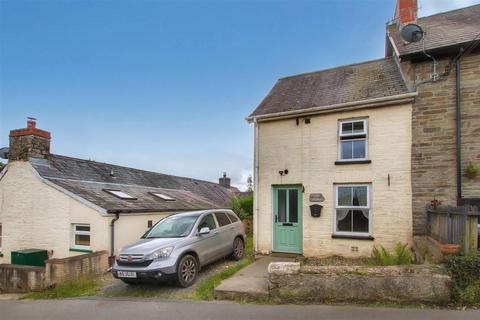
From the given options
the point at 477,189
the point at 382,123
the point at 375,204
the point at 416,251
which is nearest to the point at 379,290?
the point at 416,251

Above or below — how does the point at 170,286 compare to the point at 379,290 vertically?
below

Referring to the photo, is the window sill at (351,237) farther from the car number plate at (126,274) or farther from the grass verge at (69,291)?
the grass verge at (69,291)

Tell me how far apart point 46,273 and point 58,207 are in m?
3.63

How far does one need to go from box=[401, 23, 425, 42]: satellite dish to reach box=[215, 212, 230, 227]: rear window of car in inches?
310

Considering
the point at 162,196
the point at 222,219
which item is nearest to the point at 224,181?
the point at 162,196

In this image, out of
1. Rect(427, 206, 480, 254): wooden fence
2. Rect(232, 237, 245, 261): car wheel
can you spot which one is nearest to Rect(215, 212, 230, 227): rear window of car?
Rect(232, 237, 245, 261): car wheel

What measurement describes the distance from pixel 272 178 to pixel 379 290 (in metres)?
5.73

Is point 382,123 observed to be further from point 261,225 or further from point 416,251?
point 261,225

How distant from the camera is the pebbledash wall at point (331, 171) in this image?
950cm

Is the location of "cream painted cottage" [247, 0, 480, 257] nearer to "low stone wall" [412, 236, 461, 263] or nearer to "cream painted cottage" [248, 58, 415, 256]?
"cream painted cottage" [248, 58, 415, 256]

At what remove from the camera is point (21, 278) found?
9.59 m

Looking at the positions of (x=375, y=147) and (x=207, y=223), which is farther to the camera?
(x=375, y=147)

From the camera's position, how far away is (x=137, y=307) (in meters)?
6.82

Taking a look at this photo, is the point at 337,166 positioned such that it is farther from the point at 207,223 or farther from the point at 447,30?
the point at 447,30
